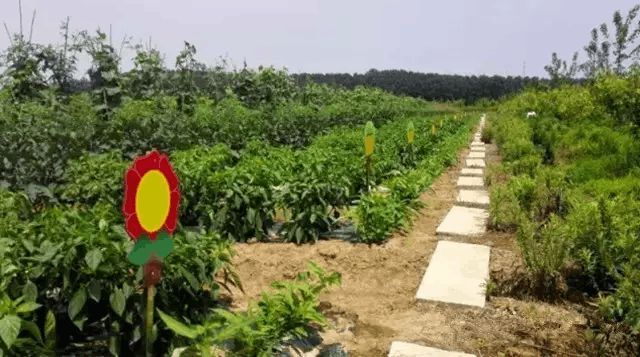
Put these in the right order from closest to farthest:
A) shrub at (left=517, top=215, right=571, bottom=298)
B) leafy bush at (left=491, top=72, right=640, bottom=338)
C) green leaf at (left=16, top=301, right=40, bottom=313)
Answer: green leaf at (left=16, top=301, right=40, bottom=313), leafy bush at (left=491, top=72, right=640, bottom=338), shrub at (left=517, top=215, right=571, bottom=298)

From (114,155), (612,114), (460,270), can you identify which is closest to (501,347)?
(460,270)

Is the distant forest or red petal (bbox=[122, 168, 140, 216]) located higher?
the distant forest

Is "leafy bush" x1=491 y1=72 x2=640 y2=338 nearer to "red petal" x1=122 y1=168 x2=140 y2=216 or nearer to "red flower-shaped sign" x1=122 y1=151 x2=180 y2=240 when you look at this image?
"red flower-shaped sign" x1=122 y1=151 x2=180 y2=240

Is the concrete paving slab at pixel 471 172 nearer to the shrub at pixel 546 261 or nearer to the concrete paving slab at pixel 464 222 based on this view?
the concrete paving slab at pixel 464 222

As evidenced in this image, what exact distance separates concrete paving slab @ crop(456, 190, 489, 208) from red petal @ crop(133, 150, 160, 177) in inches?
213

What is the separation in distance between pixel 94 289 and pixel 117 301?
106 mm

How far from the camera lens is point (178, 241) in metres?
2.66

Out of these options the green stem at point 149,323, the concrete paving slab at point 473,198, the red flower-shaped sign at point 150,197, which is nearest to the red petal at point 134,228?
the red flower-shaped sign at point 150,197

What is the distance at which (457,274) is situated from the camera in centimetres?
417

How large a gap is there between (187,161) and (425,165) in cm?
501

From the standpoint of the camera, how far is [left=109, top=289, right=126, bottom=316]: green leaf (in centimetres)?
229

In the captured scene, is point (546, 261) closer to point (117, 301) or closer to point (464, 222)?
point (464, 222)

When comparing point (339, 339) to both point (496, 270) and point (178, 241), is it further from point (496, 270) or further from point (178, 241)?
point (496, 270)

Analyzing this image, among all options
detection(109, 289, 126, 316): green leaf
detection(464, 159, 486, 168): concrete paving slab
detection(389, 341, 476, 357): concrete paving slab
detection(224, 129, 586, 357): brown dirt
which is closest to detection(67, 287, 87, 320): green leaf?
detection(109, 289, 126, 316): green leaf
